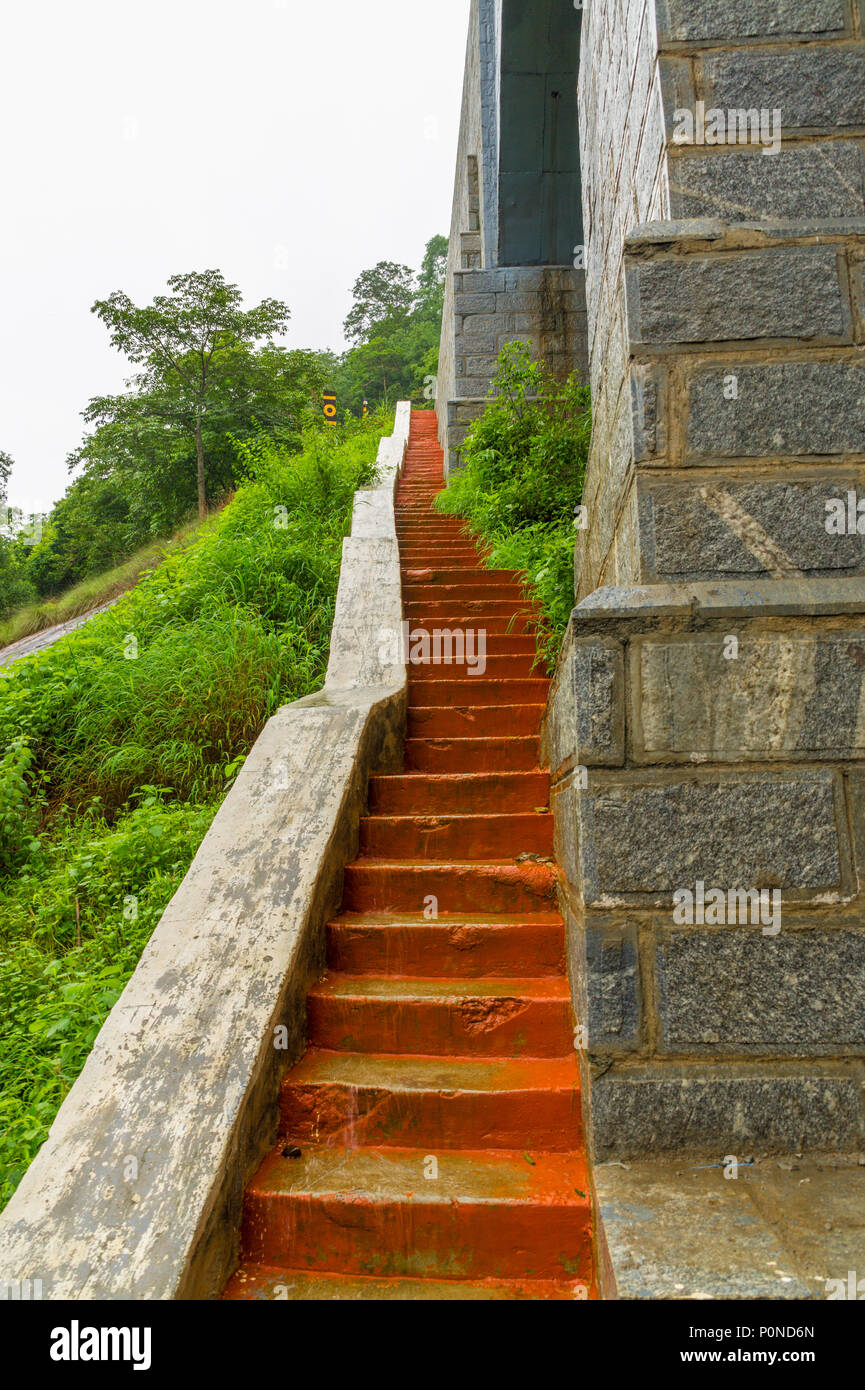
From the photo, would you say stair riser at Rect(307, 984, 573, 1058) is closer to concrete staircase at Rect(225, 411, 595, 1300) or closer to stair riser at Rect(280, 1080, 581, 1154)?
concrete staircase at Rect(225, 411, 595, 1300)

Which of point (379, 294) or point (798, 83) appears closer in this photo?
point (798, 83)

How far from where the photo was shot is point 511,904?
3.21 metres

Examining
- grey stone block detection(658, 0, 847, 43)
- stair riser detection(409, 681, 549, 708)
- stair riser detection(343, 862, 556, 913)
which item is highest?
grey stone block detection(658, 0, 847, 43)

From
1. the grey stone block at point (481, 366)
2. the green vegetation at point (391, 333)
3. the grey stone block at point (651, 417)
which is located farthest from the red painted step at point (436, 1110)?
the green vegetation at point (391, 333)

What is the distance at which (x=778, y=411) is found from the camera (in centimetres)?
233

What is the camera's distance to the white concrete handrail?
6.51 ft

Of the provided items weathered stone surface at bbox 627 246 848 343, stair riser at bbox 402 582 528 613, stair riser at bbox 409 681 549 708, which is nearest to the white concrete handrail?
stair riser at bbox 409 681 549 708

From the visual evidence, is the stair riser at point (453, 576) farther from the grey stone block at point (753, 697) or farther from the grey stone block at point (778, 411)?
the grey stone block at point (753, 697)

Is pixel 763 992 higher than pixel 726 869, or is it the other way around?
pixel 726 869

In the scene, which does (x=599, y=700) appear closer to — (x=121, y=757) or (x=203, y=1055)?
(x=203, y=1055)

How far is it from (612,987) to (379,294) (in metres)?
48.5

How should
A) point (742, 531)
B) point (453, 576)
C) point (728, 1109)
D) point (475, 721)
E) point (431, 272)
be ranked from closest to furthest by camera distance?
1. point (728, 1109)
2. point (742, 531)
3. point (475, 721)
4. point (453, 576)
5. point (431, 272)

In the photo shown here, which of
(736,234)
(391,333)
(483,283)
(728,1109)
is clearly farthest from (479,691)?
(391,333)

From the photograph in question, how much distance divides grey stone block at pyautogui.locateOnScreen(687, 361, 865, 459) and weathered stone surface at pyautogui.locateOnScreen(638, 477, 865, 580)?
0.33ft
